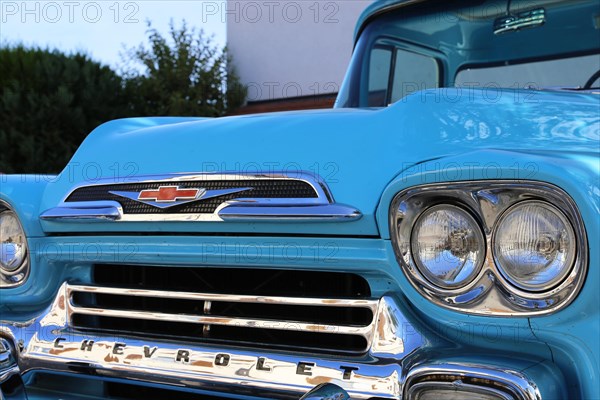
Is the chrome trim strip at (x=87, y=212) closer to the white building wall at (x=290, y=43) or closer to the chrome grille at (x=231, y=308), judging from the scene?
the chrome grille at (x=231, y=308)

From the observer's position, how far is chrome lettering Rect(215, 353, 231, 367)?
2008 mm

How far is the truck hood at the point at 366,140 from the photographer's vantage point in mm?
1861

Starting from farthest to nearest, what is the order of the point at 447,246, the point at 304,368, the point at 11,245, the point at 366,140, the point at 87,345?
1. the point at 11,245
2. the point at 87,345
3. the point at 366,140
4. the point at 304,368
5. the point at 447,246

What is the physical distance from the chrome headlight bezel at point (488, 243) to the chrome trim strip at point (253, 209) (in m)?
0.14

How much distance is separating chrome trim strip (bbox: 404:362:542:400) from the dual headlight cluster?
4.48 ft

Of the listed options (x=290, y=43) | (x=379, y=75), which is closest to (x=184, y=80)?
(x=290, y=43)

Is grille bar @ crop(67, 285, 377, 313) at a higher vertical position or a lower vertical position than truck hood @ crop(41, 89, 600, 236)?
lower

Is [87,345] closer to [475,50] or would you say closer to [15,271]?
[15,271]

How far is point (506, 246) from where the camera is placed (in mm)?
1688

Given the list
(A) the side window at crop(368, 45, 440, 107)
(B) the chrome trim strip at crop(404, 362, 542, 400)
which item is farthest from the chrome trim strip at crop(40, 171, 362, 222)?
(A) the side window at crop(368, 45, 440, 107)

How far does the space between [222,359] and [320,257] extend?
376mm

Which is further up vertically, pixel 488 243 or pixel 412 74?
pixel 412 74

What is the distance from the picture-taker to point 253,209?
6.45 ft

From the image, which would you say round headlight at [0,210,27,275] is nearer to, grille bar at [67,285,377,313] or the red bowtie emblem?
grille bar at [67,285,377,313]
